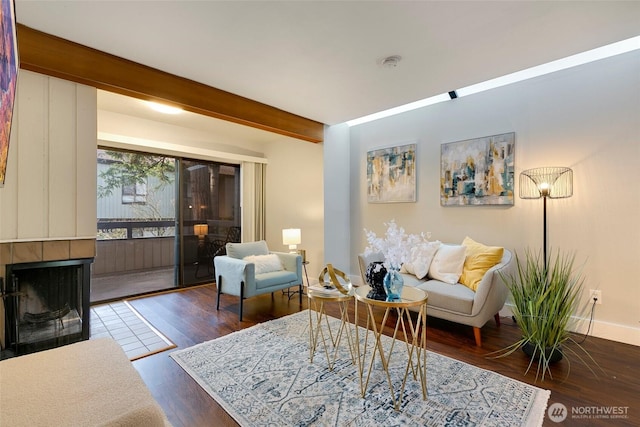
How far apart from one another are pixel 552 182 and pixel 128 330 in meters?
4.60

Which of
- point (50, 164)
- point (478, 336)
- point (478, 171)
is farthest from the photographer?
point (478, 171)

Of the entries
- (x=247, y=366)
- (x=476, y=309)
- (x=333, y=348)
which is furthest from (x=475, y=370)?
(x=247, y=366)

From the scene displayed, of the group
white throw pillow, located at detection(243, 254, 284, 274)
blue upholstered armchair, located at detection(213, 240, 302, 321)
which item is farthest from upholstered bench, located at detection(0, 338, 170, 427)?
white throw pillow, located at detection(243, 254, 284, 274)

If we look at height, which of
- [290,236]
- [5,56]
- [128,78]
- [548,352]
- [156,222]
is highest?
[128,78]

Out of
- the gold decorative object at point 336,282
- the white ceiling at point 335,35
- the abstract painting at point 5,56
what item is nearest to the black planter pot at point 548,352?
the gold decorative object at point 336,282

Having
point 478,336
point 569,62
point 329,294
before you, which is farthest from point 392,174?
point 329,294

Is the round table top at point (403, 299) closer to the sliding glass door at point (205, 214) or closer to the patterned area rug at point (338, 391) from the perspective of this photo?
the patterned area rug at point (338, 391)

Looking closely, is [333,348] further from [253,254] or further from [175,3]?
[175,3]

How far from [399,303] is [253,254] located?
7.99 feet

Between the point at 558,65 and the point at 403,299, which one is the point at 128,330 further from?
the point at 558,65

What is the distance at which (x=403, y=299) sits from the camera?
6.27ft

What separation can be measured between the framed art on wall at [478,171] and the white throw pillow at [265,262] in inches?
91.9

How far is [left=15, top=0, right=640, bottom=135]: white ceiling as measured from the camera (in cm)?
181

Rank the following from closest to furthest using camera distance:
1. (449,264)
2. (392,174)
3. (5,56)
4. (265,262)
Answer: (5,56)
(449,264)
(265,262)
(392,174)
